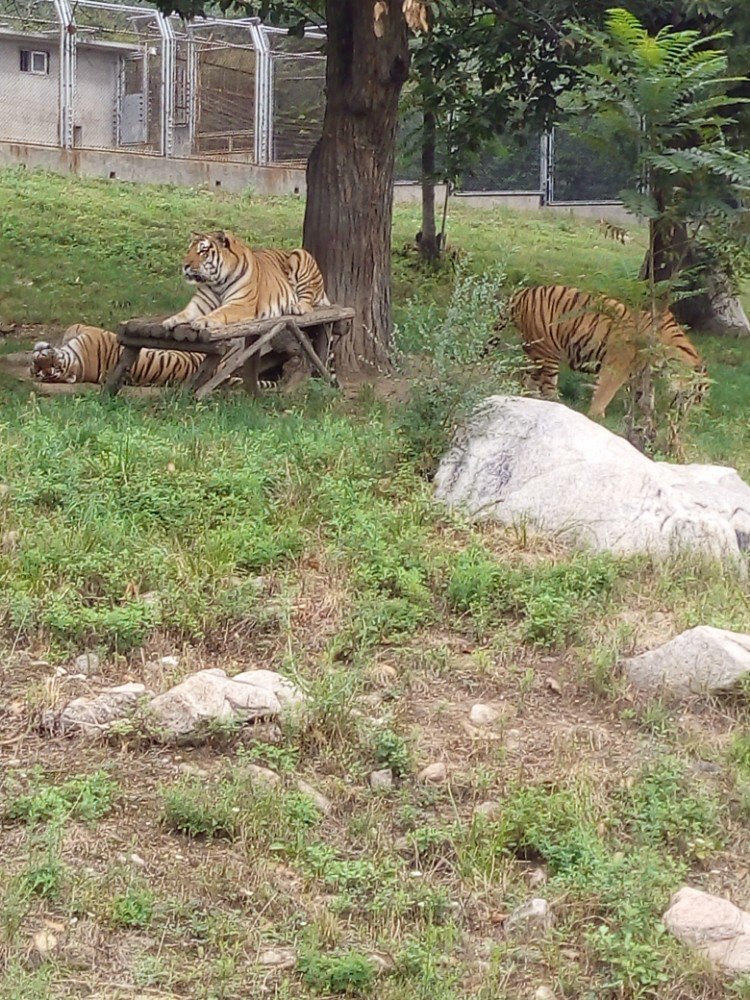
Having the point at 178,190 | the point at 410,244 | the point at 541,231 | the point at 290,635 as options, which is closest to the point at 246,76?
the point at 178,190


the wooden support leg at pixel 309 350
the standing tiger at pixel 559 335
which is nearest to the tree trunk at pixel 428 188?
the standing tiger at pixel 559 335

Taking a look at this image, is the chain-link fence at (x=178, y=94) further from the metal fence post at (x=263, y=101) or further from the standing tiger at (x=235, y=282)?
the standing tiger at (x=235, y=282)

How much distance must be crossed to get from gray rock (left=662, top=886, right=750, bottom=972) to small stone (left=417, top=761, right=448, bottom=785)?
76 cm

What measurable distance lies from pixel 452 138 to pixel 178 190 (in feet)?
23.4

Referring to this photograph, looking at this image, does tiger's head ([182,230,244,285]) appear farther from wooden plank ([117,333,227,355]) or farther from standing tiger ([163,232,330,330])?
wooden plank ([117,333,227,355])

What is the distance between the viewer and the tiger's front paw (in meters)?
7.48

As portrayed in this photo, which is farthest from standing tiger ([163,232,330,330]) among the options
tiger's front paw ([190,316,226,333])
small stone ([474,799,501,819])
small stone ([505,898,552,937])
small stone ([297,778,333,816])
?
small stone ([505,898,552,937])

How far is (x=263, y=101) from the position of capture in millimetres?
21516

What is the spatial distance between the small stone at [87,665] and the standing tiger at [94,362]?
4.71 metres

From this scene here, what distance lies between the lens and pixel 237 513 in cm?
514

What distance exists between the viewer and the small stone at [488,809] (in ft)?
11.4

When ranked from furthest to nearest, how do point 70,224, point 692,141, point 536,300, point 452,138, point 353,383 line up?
1. point 70,224
2. point 452,138
3. point 536,300
4. point 353,383
5. point 692,141

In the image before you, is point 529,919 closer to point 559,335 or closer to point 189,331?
point 189,331

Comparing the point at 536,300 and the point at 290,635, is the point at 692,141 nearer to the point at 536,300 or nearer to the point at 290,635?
the point at 536,300
